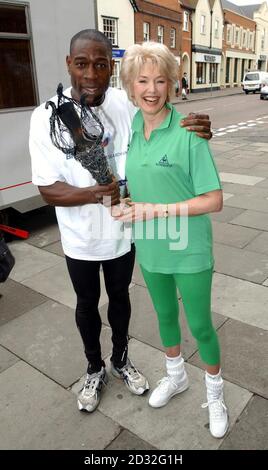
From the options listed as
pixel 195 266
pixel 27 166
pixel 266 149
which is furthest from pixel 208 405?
pixel 266 149

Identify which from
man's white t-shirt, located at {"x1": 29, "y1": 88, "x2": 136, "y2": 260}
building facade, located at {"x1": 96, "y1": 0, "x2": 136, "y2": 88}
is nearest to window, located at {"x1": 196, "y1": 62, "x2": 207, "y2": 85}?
building facade, located at {"x1": 96, "y1": 0, "x2": 136, "y2": 88}

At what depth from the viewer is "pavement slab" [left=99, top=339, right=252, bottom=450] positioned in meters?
2.26

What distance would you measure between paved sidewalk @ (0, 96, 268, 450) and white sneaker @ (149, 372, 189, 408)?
0.05 m

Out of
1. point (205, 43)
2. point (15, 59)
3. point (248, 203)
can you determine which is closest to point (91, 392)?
point (15, 59)

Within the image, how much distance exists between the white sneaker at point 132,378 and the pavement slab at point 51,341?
31 cm

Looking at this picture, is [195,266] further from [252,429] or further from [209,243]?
[252,429]

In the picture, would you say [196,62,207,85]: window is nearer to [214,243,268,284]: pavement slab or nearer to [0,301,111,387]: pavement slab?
[214,243,268,284]: pavement slab

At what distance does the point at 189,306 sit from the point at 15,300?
2.29 meters

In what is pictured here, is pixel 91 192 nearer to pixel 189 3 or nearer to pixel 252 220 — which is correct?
pixel 252 220

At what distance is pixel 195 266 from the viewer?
2008 millimetres

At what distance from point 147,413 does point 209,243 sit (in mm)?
1177

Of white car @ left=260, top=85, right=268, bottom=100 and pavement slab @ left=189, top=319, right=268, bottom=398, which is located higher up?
white car @ left=260, top=85, right=268, bottom=100

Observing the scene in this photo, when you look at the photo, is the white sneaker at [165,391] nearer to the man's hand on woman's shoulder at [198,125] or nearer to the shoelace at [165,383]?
the shoelace at [165,383]

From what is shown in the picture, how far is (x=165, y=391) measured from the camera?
2506 millimetres
